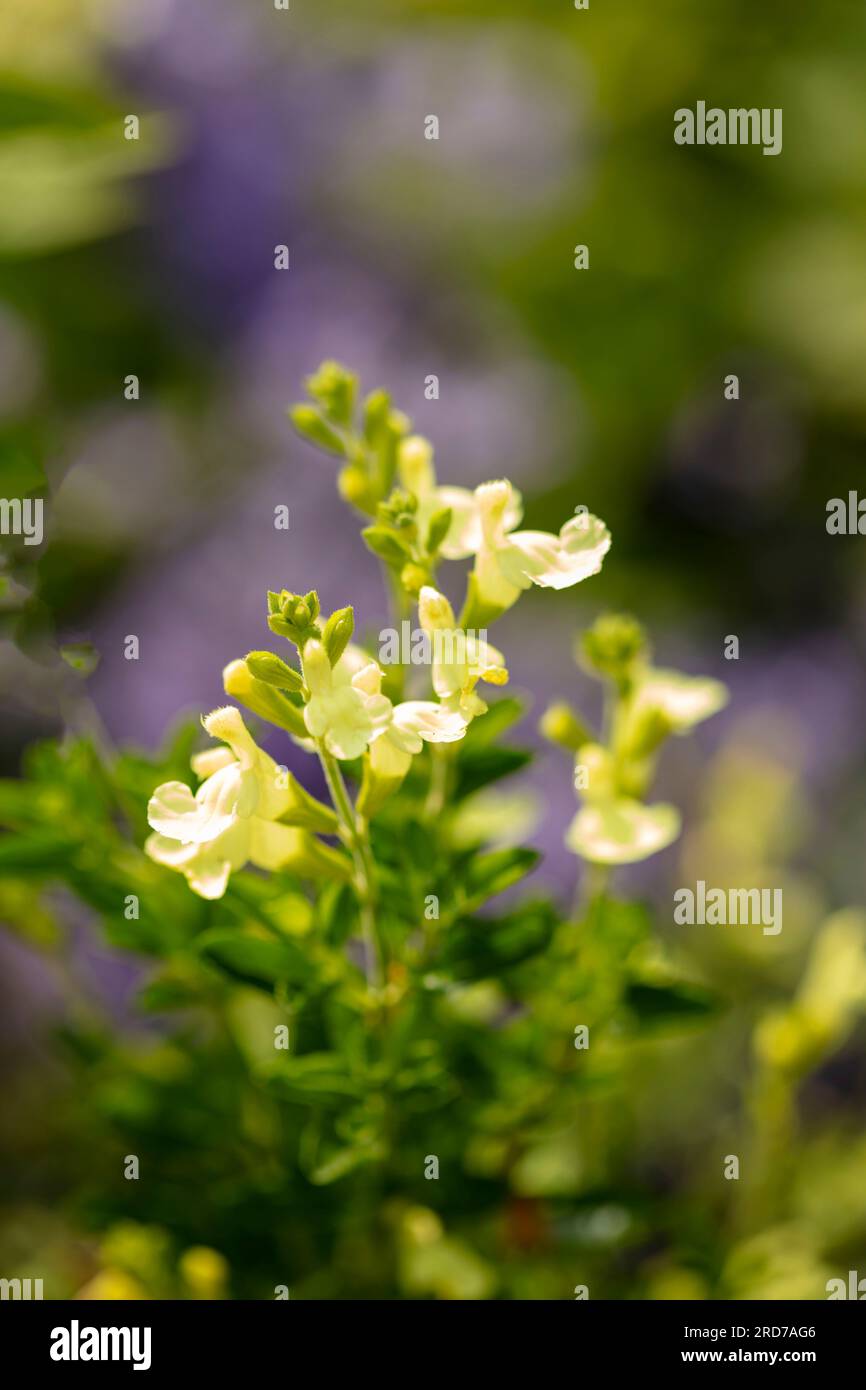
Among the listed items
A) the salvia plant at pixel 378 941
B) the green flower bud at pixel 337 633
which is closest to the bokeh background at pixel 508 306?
the salvia plant at pixel 378 941

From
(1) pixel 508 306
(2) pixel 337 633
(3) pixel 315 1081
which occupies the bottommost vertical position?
(3) pixel 315 1081

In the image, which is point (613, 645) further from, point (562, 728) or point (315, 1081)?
point (315, 1081)

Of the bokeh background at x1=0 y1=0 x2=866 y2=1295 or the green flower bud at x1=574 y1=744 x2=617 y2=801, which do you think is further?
the bokeh background at x1=0 y1=0 x2=866 y2=1295

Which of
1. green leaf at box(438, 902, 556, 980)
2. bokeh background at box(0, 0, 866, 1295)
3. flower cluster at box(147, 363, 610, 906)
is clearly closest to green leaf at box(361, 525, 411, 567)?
flower cluster at box(147, 363, 610, 906)

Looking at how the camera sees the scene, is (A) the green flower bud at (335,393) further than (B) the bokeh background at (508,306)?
No

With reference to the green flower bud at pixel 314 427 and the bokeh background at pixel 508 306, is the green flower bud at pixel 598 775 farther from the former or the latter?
the bokeh background at pixel 508 306

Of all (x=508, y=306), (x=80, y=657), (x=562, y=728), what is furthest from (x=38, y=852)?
(x=508, y=306)

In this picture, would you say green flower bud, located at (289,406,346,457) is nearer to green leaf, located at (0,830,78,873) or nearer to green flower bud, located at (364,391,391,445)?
green flower bud, located at (364,391,391,445)
